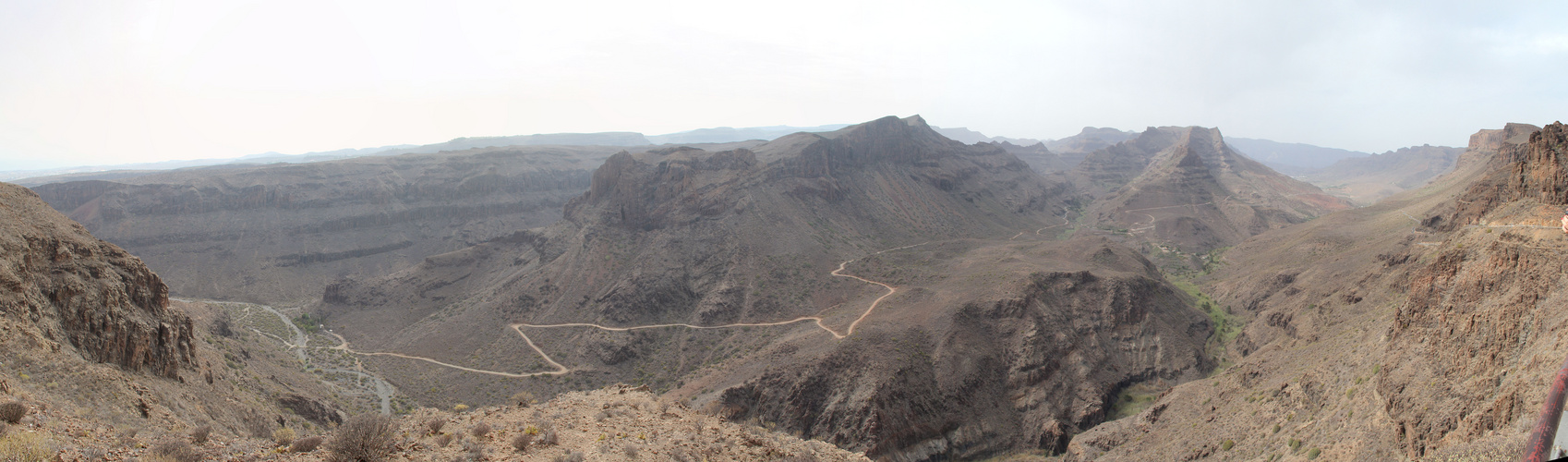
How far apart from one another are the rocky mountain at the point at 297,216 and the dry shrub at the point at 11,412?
92.5m

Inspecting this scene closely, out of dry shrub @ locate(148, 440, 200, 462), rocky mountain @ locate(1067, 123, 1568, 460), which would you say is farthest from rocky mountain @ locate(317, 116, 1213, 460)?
dry shrub @ locate(148, 440, 200, 462)

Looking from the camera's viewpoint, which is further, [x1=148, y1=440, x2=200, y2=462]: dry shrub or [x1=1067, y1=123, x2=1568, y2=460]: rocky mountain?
[x1=1067, y1=123, x2=1568, y2=460]: rocky mountain

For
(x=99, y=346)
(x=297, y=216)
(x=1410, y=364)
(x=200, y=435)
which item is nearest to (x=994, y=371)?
(x=1410, y=364)

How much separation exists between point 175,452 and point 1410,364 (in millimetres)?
38738

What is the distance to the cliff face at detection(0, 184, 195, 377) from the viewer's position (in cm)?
2492

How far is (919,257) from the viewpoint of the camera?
254 feet

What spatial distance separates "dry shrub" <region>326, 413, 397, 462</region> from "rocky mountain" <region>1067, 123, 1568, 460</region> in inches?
953

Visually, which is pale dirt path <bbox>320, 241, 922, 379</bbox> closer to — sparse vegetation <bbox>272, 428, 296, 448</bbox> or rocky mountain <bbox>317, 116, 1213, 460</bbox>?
rocky mountain <bbox>317, 116, 1213, 460</bbox>

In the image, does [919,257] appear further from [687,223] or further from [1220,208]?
[1220,208]

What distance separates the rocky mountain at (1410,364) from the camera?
64.3 feet

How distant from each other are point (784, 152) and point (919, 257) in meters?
34.5

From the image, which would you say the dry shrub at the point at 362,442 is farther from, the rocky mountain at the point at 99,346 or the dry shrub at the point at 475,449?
the rocky mountain at the point at 99,346

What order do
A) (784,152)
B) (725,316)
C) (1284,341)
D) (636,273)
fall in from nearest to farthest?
(1284,341) → (725,316) → (636,273) → (784,152)

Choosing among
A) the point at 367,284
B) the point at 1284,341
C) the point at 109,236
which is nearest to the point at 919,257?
the point at 1284,341
